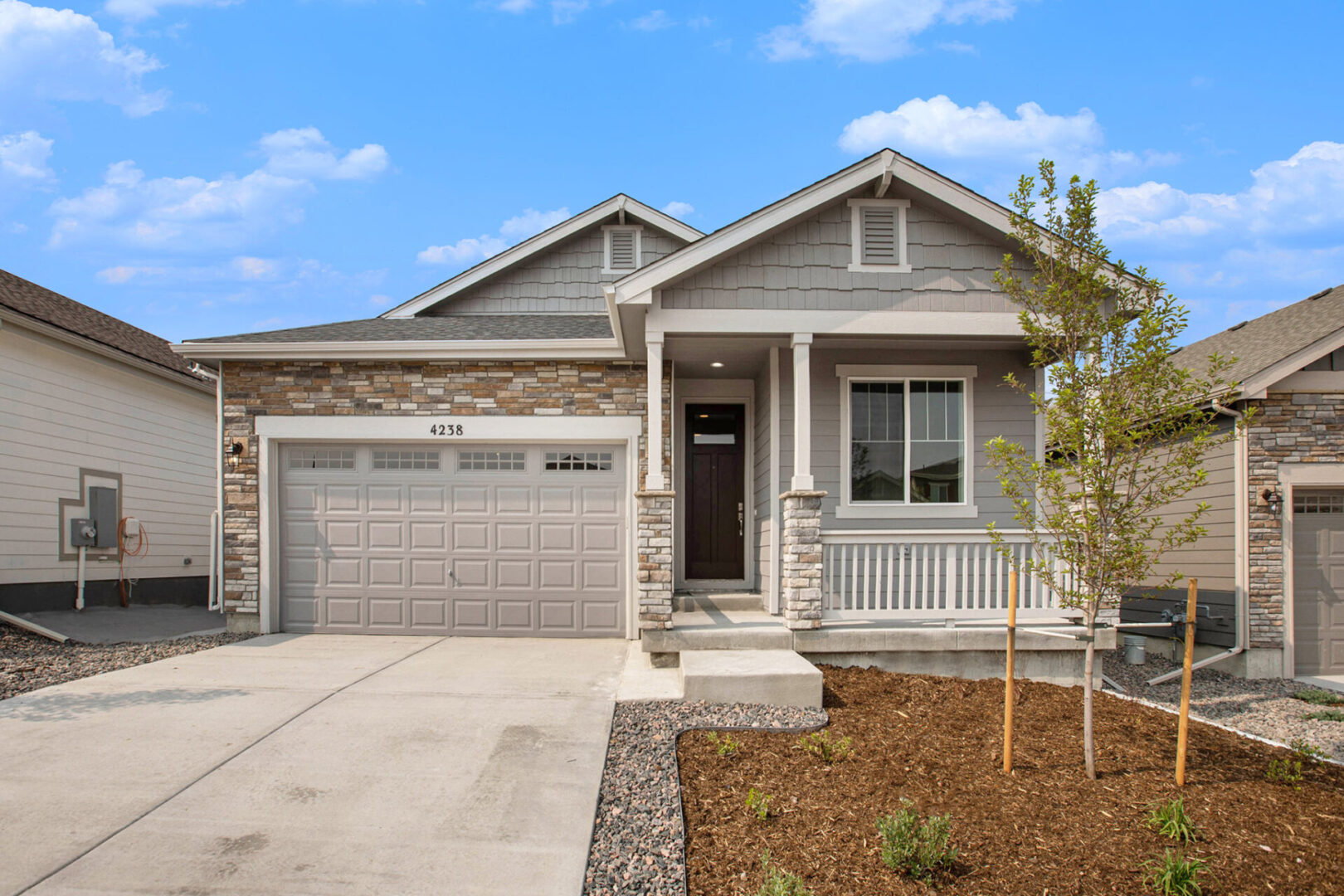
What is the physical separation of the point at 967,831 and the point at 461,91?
41.5 feet

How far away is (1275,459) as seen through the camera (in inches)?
344

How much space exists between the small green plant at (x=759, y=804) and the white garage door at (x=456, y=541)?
16.1ft

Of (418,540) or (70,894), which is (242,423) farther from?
(70,894)

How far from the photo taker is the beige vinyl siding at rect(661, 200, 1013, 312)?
7.50 meters

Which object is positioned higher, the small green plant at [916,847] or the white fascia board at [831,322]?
the white fascia board at [831,322]

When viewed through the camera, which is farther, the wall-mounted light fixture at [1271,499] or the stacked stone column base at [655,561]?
the wall-mounted light fixture at [1271,499]

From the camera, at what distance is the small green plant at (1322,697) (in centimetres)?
768

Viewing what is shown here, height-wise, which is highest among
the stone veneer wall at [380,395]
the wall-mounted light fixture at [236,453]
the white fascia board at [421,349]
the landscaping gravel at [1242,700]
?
the white fascia board at [421,349]

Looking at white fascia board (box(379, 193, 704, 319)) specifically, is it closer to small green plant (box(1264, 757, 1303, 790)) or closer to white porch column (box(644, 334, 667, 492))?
white porch column (box(644, 334, 667, 492))

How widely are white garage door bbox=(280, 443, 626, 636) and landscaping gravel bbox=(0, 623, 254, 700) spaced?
1.10 metres

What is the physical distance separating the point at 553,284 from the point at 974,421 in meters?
6.57

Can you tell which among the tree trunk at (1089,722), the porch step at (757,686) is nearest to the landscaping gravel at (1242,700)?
the tree trunk at (1089,722)

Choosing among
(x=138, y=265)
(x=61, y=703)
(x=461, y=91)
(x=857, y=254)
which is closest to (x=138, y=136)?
(x=461, y=91)

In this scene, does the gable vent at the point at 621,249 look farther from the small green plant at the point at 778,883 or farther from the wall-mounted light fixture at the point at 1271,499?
the small green plant at the point at 778,883
